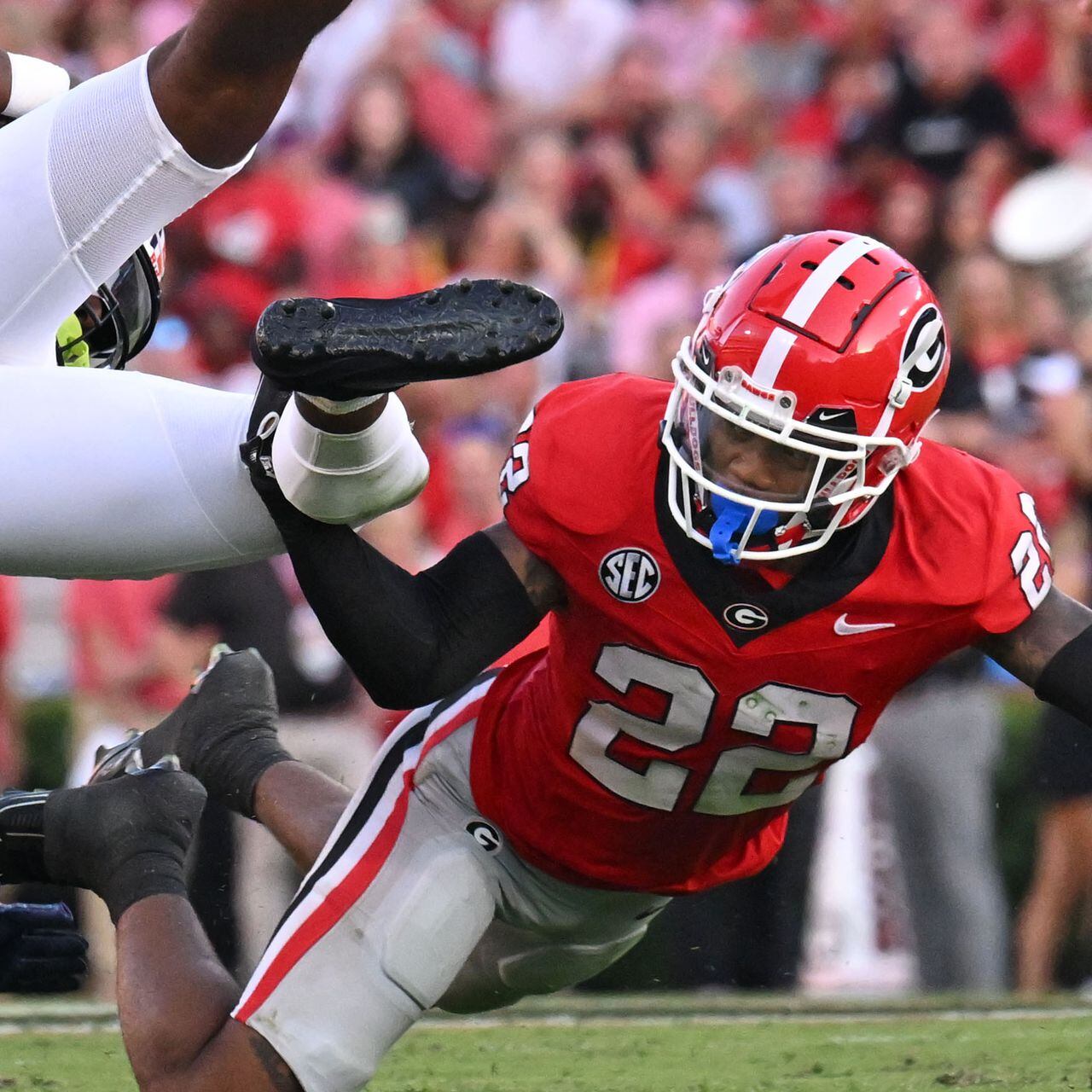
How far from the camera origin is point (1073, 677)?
304 centimetres

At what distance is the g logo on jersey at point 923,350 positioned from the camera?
3.06 meters

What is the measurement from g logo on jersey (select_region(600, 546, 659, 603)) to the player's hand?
131 cm

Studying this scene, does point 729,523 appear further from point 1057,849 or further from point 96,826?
point 1057,849

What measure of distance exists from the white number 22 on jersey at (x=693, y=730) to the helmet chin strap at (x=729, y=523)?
8.9 inches

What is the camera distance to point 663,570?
3.07m

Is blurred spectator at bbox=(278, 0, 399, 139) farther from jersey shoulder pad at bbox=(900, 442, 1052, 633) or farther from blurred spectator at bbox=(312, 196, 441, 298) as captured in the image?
jersey shoulder pad at bbox=(900, 442, 1052, 633)

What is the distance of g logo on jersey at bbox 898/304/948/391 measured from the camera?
3057 millimetres

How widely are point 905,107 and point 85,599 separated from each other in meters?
3.99

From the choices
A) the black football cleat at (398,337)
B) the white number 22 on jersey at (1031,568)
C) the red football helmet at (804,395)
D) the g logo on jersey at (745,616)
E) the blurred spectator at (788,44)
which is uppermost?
the black football cleat at (398,337)

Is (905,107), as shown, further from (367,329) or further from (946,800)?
(367,329)

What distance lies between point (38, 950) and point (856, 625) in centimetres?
165

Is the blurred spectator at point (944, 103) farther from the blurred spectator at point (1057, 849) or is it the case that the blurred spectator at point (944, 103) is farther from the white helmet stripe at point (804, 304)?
the white helmet stripe at point (804, 304)

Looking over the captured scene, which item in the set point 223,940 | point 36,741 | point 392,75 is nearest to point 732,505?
point 223,940

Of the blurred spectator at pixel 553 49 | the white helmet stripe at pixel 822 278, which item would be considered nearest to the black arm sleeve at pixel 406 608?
the white helmet stripe at pixel 822 278
